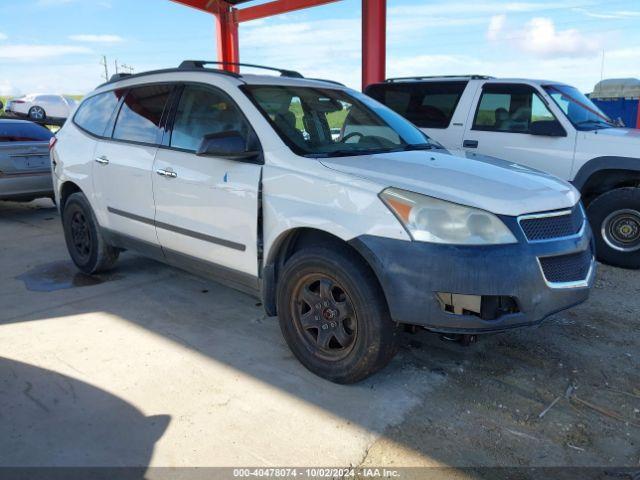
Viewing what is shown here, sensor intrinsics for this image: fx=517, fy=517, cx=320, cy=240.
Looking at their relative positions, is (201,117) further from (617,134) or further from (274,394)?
(617,134)

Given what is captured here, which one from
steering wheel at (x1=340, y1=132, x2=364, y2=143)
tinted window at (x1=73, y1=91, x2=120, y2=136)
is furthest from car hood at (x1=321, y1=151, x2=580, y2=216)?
tinted window at (x1=73, y1=91, x2=120, y2=136)

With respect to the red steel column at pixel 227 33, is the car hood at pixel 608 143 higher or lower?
lower

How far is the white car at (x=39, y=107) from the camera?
24531 millimetres

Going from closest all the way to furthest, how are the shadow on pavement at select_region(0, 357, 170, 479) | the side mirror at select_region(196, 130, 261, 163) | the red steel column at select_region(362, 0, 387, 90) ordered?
the shadow on pavement at select_region(0, 357, 170, 479) → the side mirror at select_region(196, 130, 261, 163) → the red steel column at select_region(362, 0, 387, 90)

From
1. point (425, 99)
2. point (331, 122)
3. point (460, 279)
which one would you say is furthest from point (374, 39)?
point (460, 279)

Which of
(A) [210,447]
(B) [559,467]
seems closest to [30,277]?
(A) [210,447]

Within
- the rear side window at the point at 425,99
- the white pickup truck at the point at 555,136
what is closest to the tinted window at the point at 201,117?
the white pickup truck at the point at 555,136

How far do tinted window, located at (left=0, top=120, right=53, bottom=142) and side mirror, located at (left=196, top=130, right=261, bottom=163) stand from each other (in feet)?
19.4

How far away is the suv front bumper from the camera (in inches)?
98.5

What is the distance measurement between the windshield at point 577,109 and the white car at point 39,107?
23.7m

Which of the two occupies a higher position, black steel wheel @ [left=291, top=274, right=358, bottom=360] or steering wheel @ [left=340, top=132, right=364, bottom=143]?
steering wheel @ [left=340, top=132, right=364, bottom=143]

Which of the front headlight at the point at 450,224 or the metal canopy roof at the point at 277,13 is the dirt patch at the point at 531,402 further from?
the metal canopy roof at the point at 277,13

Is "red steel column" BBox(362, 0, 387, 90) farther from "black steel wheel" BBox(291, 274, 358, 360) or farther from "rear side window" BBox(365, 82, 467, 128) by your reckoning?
"black steel wheel" BBox(291, 274, 358, 360)

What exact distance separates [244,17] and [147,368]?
1205 cm
